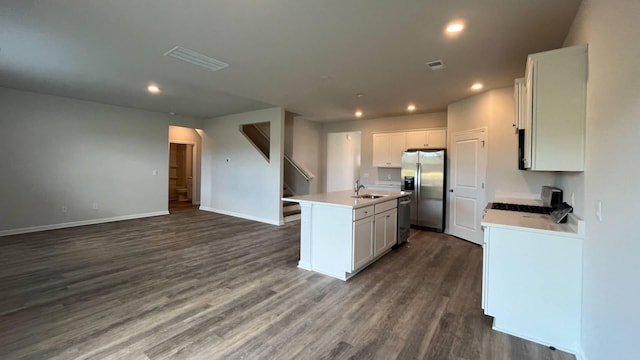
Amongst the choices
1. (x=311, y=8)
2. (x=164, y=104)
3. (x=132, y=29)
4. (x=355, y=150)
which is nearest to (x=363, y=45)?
(x=311, y=8)

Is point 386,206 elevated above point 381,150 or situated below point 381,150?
below

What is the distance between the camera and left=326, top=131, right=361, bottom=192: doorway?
27.5 feet

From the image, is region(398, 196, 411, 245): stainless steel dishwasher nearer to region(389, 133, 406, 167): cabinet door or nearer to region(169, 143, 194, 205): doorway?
region(389, 133, 406, 167): cabinet door

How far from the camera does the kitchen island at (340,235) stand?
321 cm

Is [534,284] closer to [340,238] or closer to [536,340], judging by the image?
[536,340]

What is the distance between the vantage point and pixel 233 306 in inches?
102

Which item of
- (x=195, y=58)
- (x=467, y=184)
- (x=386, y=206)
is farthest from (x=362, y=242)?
(x=195, y=58)

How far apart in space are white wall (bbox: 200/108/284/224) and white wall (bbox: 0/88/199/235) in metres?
1.11

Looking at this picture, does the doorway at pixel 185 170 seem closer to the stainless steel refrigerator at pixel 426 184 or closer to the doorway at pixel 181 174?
the doorway at pixel 181 174

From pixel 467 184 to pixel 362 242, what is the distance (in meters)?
2.89

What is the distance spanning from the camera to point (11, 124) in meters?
4.95

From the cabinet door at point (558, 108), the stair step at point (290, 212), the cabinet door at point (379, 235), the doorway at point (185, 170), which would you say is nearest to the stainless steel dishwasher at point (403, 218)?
the cabinet door at point (379, 235)

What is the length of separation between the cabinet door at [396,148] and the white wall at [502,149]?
198 centimetres

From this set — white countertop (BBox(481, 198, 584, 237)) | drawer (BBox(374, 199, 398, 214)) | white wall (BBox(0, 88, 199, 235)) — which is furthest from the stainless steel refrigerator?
white wall (BBox(0, 88, 199, 235))
